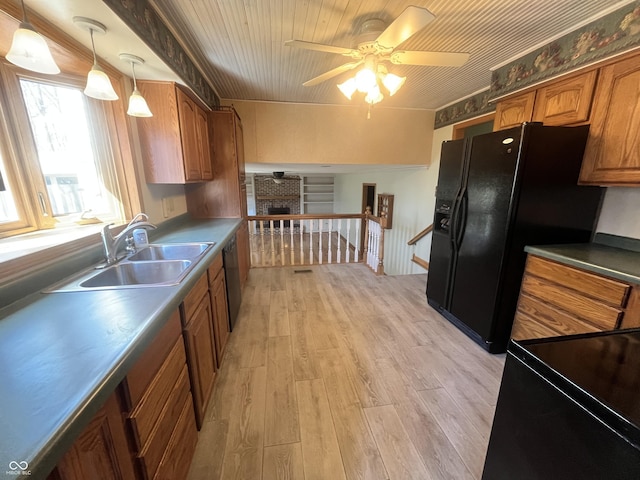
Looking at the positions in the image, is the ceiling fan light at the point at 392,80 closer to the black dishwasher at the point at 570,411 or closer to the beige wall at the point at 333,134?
the black dishwasher at the point at 570,411

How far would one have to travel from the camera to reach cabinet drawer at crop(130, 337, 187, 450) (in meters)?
0.80

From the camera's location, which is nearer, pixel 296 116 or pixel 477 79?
pixel 477 79

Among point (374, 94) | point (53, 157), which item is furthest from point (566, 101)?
point (53, 157)

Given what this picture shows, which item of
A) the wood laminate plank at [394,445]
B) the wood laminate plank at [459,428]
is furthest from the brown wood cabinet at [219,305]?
the wood laminate plank at [459,428]

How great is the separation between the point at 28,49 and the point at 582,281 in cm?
292

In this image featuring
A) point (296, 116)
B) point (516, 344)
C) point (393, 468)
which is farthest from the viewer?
point (296, 116)

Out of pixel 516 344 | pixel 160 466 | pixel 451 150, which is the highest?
pixel 451 150

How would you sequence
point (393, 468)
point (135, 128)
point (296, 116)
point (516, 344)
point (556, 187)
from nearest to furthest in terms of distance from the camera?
1. point (516, 344)
2. point (393, 468)
3. point (556, 187)
4. point (135, 128)
5. point (296, 116)

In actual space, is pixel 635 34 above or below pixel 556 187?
above

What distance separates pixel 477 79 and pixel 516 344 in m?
2.95

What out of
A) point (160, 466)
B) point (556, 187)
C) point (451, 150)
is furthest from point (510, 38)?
point (160, 466)

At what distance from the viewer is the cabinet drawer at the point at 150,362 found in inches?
30.0

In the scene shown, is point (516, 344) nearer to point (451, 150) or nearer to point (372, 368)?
point (372, 368)

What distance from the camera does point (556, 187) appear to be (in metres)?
1.80
